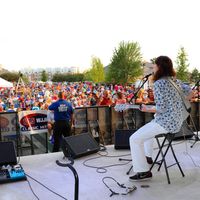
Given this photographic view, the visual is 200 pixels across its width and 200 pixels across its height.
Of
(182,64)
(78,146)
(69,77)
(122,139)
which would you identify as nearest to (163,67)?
(78,146)

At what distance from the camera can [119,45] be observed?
5503 centimetres

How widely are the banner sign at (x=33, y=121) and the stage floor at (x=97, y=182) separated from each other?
4.94 ft

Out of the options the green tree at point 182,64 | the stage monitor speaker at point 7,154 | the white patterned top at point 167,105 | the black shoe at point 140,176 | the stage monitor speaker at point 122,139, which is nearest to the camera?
the white patterned top at point 167,105

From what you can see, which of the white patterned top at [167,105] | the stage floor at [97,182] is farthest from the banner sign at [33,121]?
the white patterned top at [167,105]

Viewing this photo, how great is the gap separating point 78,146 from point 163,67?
7.11 ft

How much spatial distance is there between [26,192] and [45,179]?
1.66 ft

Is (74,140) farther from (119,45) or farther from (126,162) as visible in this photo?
(119,45)

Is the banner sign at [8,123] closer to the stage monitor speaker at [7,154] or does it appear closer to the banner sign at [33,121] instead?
the banner sign at [33,121]

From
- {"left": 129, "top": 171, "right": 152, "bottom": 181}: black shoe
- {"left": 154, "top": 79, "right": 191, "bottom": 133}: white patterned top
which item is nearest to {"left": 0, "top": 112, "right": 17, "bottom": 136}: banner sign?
{"left": 129, "top": 171, "right": 152, "bottom": 181}: black shoe

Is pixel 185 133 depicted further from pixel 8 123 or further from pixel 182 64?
pixel 182 64

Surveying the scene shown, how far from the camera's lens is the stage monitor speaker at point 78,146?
16.1 feet

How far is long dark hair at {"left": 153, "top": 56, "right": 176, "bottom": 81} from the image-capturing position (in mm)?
3652

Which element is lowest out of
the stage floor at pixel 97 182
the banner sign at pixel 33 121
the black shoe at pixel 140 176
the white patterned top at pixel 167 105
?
the stage floor at pixel 97 182

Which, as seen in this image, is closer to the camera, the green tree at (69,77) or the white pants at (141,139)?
the white pants at (141,139)
